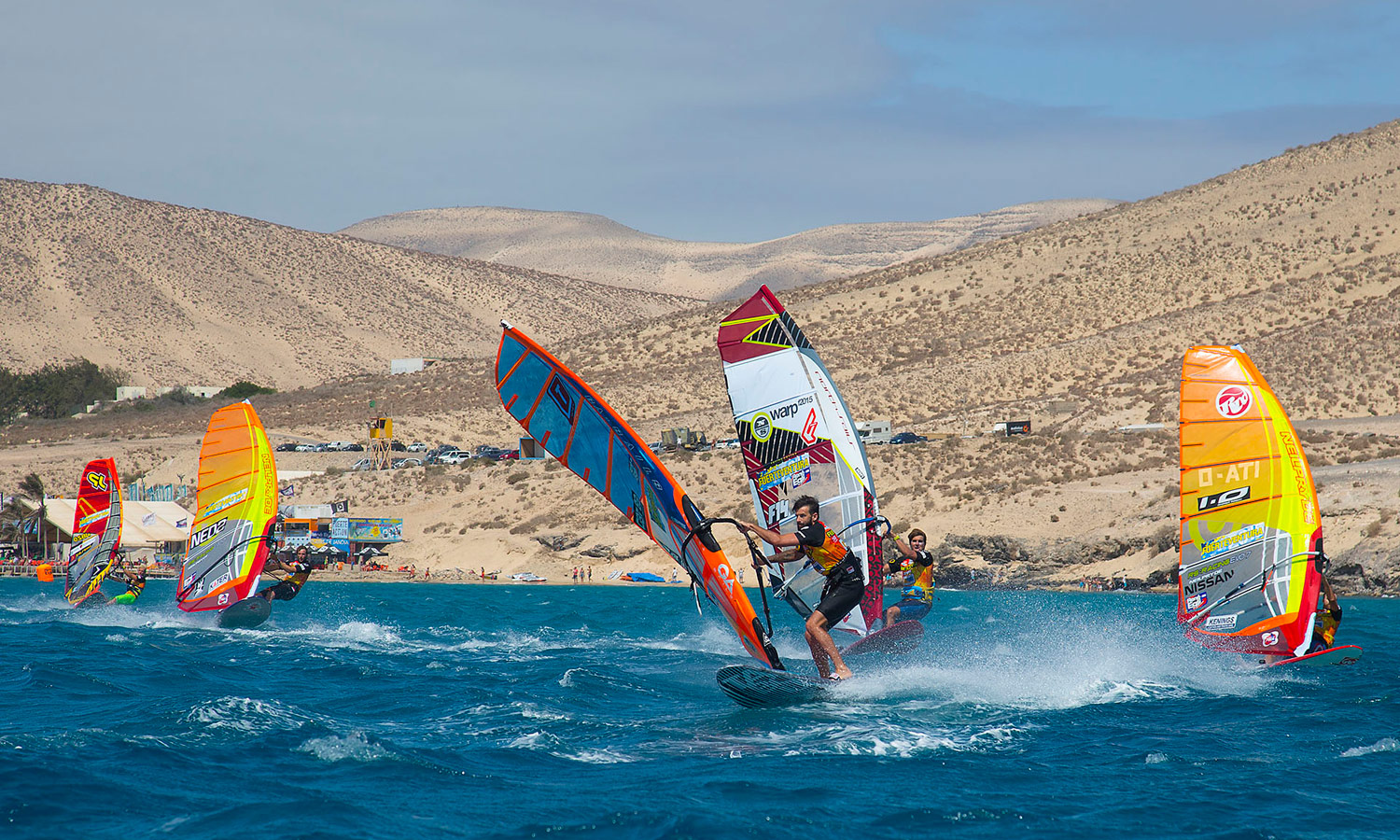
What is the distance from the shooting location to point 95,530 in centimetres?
3141

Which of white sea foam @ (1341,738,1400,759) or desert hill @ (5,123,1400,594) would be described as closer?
white sea foam @ (1341,738,1400,759)

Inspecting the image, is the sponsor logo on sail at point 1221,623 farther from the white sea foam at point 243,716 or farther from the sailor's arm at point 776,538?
the white sea foam at point 243,716

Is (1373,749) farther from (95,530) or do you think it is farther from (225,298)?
(225,298)

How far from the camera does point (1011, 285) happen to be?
90875 mm

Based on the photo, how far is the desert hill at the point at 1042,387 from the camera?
155ft

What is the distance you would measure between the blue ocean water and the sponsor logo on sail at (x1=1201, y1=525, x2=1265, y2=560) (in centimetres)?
157

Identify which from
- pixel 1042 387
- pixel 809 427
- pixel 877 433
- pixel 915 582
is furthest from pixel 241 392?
pixel 915 582

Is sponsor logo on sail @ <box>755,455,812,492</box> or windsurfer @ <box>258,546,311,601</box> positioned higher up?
sponsor logo on sail @ <box>755,455,812,492</box>

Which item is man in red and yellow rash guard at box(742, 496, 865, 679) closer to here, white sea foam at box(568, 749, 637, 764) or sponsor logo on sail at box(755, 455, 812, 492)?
white sea foam at box(568, 749, 637, 764)

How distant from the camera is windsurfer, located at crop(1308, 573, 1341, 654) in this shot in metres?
17.4

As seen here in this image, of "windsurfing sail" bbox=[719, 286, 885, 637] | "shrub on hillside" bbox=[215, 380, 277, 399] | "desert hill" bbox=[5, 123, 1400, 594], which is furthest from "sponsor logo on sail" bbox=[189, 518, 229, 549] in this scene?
"shrub on hillside" bbox=[215, 380, 277, 399]

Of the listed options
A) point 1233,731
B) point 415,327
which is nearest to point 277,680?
point 1233,731

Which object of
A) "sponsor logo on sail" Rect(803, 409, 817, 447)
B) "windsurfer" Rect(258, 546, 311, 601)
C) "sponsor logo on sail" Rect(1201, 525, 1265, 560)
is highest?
"sponsor logo on sail" Rect(803, 409, 817, 447)

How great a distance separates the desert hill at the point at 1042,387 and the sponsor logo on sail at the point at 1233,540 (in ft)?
73.0
